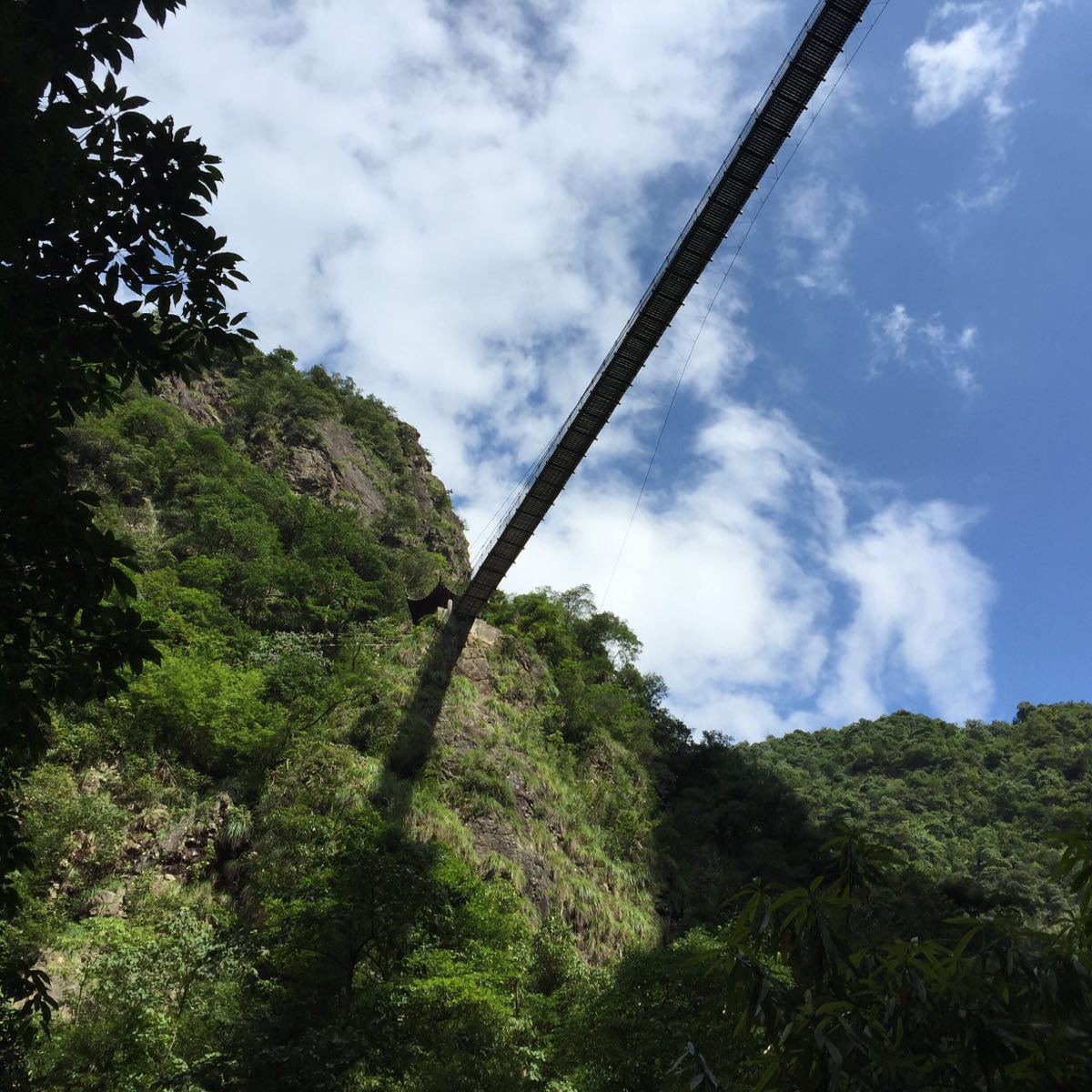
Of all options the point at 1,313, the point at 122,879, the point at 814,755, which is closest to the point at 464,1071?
the point at 122,879

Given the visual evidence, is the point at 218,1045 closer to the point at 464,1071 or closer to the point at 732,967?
the point at 464,1071

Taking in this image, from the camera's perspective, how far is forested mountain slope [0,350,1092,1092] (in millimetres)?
11086

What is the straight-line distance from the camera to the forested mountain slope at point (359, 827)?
11086 mm

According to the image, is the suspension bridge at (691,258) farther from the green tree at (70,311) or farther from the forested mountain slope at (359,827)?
the green tree at (70,311)

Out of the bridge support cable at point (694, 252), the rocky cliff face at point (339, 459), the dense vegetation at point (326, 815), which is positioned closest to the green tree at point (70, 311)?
the dense vegetation at point (326, 815)

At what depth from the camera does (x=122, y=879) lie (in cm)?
1566

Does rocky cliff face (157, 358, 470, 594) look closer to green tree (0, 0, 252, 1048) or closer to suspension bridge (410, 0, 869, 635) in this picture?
suspension bridge (410, 0, 869, 635)

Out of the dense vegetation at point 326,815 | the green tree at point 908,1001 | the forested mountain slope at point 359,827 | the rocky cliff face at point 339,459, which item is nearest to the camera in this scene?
the green tree at point 908,1001

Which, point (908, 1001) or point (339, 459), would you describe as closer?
point (908, 1001)

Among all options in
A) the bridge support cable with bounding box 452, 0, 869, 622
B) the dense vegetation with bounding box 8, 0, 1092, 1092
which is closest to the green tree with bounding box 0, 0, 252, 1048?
the dense vegetation with bounding box 8, 0, 1092, 1092

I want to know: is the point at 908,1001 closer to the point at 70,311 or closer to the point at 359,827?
the point at 70,311

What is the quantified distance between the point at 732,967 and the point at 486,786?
19.9m

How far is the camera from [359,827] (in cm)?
1290

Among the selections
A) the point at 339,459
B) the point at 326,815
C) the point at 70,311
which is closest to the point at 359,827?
the point at 326,815
